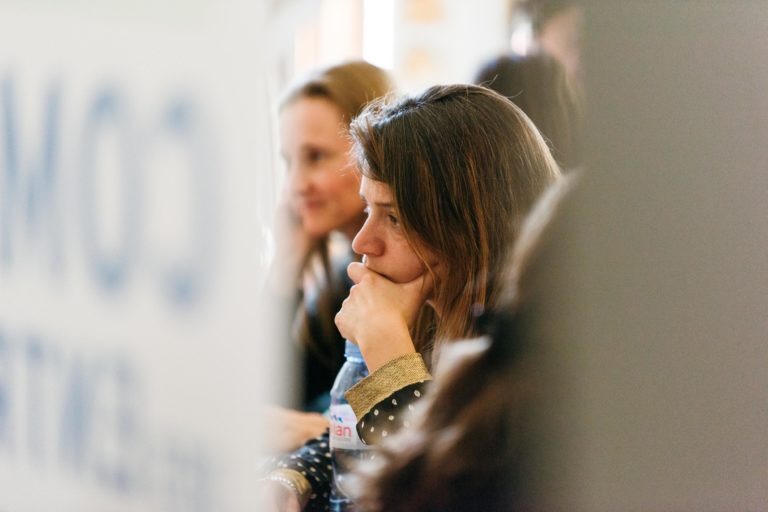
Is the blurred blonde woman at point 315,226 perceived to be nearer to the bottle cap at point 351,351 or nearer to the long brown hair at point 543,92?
the bottle cap at point 351,351

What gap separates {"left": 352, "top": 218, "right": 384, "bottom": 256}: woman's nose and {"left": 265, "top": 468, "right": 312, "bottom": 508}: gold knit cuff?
39 centimetres

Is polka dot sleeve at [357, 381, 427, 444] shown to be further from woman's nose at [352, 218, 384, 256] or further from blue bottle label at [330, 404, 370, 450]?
woman's nose at [352, 218, 384, 256]

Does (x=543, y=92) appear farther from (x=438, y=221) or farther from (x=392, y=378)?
(x=392, y=378)

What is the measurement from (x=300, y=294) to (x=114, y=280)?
12.2 inches

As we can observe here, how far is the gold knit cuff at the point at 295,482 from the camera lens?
1.66m

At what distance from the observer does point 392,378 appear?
1576 mm

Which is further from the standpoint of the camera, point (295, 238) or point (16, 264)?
point (16, 264)

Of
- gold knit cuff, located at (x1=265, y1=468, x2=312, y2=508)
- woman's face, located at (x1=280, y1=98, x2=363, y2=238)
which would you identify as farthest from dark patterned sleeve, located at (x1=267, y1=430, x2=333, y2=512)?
woman's face, located at (x1=280, y1=98, x2=363, y2=238)

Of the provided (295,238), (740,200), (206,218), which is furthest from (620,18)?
(206,218)

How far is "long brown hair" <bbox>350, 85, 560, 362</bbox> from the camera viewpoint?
1.57 meters

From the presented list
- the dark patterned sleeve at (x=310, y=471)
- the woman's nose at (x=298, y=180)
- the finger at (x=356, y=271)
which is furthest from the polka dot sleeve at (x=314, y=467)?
the woman's nose at (x=298, y=180)

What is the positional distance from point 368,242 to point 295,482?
16.7 inches

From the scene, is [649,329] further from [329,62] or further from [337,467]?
[329,62]

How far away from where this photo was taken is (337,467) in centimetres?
166
